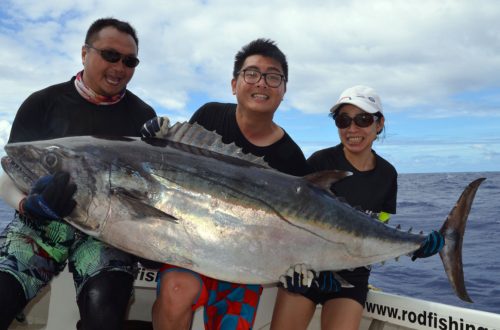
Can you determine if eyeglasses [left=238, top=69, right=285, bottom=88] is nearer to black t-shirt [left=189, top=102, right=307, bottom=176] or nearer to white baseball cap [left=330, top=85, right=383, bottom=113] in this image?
black t-shirt [left=189, top=102, right=307, bottom=176]

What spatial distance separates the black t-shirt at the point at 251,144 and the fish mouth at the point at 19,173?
1.42 metres

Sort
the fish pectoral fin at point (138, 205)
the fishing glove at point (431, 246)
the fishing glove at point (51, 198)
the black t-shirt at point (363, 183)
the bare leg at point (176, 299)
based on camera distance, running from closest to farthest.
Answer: the fishing glove at point (51, 198) < the fish pectoral fin at point (138, 205) < the bare leg at point (176, 299) < the fishing glove at point (431, 246) < the black t-shirt at point (363, 183)

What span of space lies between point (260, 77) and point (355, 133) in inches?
41.7

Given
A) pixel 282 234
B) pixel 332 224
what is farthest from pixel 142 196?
pixel 332 224

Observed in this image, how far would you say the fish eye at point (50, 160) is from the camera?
2.91m

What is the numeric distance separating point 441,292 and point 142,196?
855 centimetres

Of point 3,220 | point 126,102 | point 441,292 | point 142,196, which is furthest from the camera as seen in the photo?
point 3,220

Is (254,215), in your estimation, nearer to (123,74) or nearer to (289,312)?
(289,312)

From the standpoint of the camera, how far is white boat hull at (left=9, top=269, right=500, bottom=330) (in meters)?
3.39

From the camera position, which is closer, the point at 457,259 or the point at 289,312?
the point at 457,259

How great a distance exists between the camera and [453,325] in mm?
3393

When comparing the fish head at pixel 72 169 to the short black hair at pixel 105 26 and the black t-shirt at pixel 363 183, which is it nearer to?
the short black hair at pixel 105 26

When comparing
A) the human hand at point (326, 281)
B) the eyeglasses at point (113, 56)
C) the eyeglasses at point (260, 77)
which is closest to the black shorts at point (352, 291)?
the human hand at point (326, 281)

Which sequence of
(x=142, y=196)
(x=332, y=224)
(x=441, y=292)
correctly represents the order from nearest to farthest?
(x=142, y=196), (x=332, y=224), (x=441, y=292)
